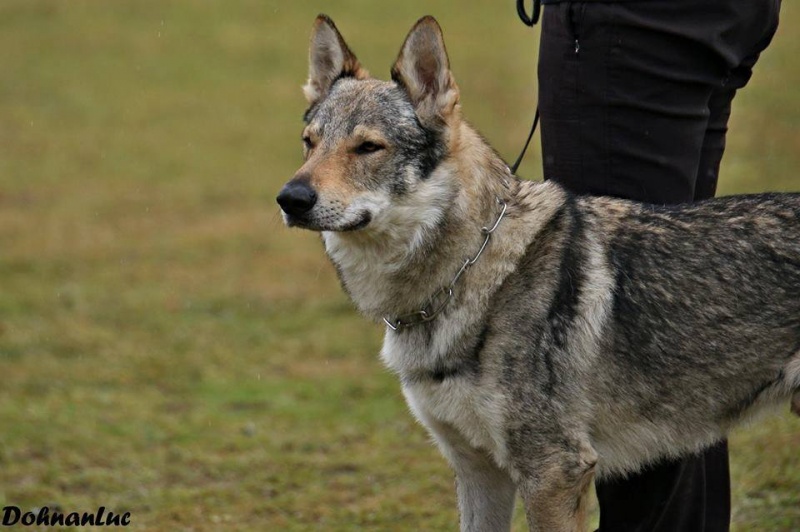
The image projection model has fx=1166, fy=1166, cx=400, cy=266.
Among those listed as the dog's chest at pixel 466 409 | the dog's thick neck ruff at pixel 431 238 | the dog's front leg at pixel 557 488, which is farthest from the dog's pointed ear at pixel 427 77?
the dog's front leg at pixel 557 488

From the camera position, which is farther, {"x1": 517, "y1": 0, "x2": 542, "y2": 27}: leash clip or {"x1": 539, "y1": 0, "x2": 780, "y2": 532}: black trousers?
{"x1": 517, "y1": 0, "x2": 542, "y2": 27}: leash clip

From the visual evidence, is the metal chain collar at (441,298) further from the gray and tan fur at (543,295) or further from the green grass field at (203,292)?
the green grass field at (203,292)

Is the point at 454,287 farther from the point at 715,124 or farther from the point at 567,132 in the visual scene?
the point at 715,124

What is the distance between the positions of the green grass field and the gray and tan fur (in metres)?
1.54

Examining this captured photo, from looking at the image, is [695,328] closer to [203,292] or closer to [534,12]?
[534,12]

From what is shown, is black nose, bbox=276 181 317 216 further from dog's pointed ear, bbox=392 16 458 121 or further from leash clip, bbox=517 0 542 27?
leash clip, bbox=517 0 542 27

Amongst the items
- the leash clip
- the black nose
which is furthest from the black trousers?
the black nose

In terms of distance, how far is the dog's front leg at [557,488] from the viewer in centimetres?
388

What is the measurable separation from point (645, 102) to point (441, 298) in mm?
1012

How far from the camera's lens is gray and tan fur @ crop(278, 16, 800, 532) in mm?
3934

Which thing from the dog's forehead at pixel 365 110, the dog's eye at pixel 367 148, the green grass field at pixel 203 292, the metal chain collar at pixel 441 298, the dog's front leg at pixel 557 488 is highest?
the dog's forehead at pixel 365 110

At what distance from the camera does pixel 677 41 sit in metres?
4.10

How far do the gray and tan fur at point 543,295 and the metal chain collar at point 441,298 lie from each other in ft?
0.07

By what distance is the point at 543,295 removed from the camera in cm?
401
